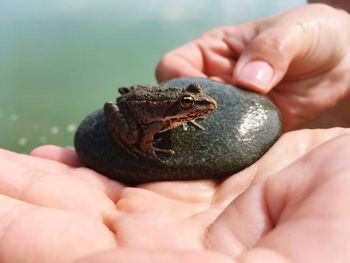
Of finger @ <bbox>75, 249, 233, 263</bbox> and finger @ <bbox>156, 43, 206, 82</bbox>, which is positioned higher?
finger @ <bbox>75, 249, 233, 263</bbox>

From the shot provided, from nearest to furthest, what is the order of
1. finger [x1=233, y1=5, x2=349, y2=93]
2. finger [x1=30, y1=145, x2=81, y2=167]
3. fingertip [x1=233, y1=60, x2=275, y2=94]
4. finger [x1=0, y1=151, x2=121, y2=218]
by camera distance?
1. finger [x1=0, y1=151, x2=121, y2=218]
2. finger [x1=30, y1=145, x2=81, y2=167]
3. fingertip [x1=233, y1=60, x2=275, y2=94]
4. finger [x1=233, y1=5, x2=349, y2=93]

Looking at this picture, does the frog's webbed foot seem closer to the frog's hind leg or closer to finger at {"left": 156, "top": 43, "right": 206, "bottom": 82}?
the frog's hind leg

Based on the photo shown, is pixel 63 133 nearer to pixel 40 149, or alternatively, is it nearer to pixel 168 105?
pixel 40 149

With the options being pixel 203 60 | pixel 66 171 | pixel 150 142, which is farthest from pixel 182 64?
pixel 66 171

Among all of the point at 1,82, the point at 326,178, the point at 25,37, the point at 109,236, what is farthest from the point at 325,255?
the point at 25,37

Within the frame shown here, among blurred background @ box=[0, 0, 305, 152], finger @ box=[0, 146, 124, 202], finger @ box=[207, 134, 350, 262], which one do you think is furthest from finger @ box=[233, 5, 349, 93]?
blurred background @ box=[0, 0, 305, 152]

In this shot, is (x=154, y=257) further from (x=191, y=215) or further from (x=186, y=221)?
(x=191, y=215)
